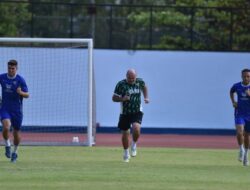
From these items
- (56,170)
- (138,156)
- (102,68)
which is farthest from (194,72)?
(56,170)

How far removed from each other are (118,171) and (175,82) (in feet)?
65.5

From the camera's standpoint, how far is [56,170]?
19234 mm

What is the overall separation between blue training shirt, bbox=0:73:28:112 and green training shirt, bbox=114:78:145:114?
7.80 ft

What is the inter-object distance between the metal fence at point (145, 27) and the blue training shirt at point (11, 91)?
16.3 metres

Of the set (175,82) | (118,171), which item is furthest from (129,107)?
(175,82)

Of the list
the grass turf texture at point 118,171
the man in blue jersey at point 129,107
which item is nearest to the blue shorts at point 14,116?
the grass turf texture at point 118,171

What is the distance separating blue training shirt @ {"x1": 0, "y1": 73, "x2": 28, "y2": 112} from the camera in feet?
71.6

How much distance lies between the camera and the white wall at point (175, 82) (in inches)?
1526

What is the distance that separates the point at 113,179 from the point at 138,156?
303 inches

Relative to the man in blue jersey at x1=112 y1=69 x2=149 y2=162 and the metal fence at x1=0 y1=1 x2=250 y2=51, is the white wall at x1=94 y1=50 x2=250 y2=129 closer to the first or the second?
the metal fence at x1=0 y1=1 x2=250 y2=51

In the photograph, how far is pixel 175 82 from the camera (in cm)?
3894

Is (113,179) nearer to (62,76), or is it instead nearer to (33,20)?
(62,76)

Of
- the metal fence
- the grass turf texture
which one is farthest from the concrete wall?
the grass turf texture

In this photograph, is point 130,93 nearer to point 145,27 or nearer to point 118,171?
point 118,171
